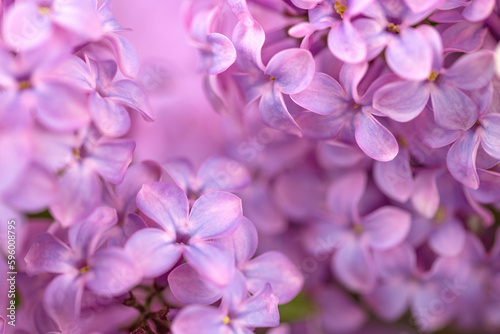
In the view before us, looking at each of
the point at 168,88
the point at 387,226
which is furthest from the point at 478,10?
the point at 168,88

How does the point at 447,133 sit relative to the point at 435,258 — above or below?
above

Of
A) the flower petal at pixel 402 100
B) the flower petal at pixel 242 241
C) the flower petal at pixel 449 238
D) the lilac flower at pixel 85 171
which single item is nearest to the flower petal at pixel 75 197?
the lilac flower at pixel 85 171

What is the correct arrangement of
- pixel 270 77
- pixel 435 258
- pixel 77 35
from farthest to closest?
pixel 435 258
pixel 270 77
pixel 77 35

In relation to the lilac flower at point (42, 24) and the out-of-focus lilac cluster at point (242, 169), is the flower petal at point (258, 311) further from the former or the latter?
the lilac flower at point (42, 24)

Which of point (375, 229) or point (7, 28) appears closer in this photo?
point (7, 28)

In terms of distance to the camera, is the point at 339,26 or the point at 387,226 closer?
the point at 339,26

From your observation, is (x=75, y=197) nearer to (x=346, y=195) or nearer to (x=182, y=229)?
(x=182, y=229)

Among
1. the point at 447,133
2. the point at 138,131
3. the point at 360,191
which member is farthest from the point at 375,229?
the point at 138,131

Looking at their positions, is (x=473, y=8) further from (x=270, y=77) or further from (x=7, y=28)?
(x=7, y=28)
